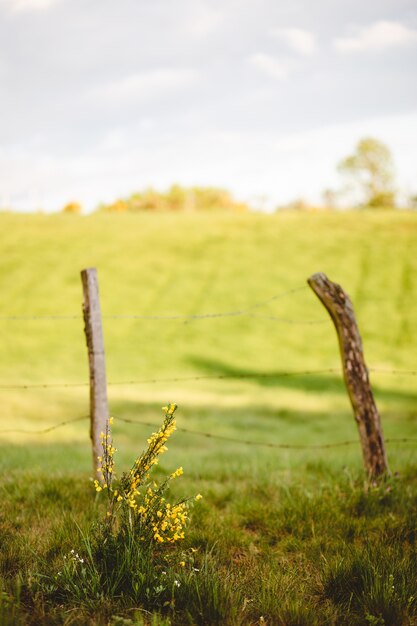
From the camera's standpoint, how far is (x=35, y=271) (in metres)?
35.2

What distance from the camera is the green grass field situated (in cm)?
351

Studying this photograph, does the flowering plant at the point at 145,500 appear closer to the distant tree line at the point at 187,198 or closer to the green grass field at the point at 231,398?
the green grass field at the point at 231,398

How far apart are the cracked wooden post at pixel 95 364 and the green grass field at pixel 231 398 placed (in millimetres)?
542

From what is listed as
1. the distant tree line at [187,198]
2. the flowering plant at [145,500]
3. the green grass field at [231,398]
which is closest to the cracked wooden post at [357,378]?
the green grass field at [231,398]

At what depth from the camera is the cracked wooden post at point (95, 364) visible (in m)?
5.37

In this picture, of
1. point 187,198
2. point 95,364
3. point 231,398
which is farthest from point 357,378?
point 187,198

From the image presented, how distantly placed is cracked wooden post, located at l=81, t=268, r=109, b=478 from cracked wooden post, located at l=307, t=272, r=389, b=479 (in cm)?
239

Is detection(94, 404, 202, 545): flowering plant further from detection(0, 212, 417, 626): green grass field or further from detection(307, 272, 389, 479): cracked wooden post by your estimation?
detection(307, 272, 389, 479): cracked wooden post

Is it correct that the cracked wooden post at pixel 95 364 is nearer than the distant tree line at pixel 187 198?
Yes

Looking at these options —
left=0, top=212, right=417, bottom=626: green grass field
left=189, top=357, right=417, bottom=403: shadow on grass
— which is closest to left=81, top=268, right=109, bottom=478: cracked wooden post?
left=0, top=212, right=417, bottom=626: green grass field

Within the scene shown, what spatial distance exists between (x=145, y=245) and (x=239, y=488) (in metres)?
35.1

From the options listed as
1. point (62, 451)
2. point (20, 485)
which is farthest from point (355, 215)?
point (20, 485)

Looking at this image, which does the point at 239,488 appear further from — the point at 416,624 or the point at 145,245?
the point at 145,245

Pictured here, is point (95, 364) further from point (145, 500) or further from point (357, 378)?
point (357, 378)
